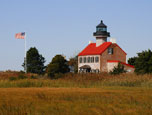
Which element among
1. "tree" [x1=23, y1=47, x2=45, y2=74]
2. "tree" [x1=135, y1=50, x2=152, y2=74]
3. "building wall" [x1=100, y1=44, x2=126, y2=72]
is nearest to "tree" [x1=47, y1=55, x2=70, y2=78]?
"building wall" [x1=100, y1=44, x2=126, y2=72]

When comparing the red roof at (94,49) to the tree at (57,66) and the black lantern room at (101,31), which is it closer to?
the black lantern room at (101,31)

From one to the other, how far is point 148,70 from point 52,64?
18.0 m

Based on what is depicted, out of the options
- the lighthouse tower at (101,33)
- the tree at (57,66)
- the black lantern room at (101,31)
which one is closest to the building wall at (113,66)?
the lighthouse tower at (101,33)

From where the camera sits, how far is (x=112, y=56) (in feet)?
242

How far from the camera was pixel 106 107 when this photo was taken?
17.3 meters

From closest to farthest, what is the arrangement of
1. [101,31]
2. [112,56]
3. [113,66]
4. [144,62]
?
[144,62]
[113,66]
[101,31]
[112,56]

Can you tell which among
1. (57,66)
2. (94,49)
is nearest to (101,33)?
(94,49)

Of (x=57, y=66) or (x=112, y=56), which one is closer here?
(x=57, y=66)

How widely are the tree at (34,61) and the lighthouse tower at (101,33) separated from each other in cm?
1232

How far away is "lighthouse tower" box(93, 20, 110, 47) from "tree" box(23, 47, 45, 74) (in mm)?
12317

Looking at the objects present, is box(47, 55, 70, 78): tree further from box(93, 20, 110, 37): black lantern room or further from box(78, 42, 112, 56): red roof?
box(93, 20, 110, 37): black lantern room

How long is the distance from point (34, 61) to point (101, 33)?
47.8 feet

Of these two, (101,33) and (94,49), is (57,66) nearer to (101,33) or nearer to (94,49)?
(94,49)

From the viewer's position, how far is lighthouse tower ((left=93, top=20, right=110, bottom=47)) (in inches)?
2891
